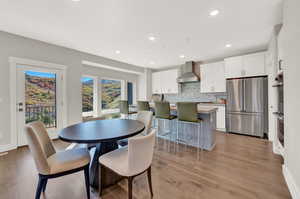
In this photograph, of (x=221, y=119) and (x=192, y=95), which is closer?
(x=221, y=119)

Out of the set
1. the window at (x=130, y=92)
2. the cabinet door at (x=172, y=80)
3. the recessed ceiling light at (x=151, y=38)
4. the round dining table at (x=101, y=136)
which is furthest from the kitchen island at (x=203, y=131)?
the window at (x=130, y=92)

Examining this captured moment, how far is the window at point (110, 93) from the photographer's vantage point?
5262mm

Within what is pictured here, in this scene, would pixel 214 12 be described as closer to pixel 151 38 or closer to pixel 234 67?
pixel 151 38

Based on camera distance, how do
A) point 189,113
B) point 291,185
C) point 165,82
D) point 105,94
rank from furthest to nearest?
point 165,82 → point 105,94 → point 189,113 → point 291,185

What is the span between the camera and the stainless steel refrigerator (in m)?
3.57

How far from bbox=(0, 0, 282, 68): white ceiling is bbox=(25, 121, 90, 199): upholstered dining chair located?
1.87 meters

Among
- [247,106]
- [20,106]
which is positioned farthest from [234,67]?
[20,106]

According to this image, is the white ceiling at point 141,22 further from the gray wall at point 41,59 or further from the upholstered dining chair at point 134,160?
the upholstered dining chair at point 134,160

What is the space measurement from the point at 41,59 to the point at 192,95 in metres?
5.13

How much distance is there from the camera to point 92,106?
4996mm

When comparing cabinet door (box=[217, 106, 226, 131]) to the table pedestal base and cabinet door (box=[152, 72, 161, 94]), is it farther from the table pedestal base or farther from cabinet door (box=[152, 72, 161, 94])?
the table pedestal base

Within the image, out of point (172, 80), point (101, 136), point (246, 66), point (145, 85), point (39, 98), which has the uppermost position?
point (246, 66)

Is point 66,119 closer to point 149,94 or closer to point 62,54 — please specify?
point 62,54

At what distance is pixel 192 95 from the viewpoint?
5430 mm
